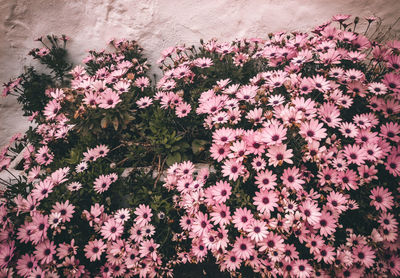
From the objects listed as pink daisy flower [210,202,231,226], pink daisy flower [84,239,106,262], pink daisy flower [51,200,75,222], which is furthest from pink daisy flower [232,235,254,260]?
pink daisy flower [51,200,75,222]

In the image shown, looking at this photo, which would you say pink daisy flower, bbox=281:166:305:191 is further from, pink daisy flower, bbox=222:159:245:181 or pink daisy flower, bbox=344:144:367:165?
pink daisy flower, bbox=344:144:367:165

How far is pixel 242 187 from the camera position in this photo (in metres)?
1.51

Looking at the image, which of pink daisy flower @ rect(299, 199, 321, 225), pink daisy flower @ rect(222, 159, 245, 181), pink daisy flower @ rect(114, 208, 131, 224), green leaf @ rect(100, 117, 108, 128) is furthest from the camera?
green leaf @ rect(100, 117, 108, 128)

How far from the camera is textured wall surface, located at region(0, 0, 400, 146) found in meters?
2.65

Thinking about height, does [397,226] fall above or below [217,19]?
below

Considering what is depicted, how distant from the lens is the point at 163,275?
1.62 meters

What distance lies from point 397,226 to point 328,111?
84 centimetres

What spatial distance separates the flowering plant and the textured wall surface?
809mm

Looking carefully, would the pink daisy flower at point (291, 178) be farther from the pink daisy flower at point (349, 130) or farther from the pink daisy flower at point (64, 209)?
the pink daisy flower at point (64, 209)

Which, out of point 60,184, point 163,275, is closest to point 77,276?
point 163,275

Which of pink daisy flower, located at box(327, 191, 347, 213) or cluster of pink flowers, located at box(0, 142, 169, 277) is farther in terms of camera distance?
cluster of pink flowers, located at box(0, 142, 169, 277)

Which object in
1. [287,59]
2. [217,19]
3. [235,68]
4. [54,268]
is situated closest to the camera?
[54,268]

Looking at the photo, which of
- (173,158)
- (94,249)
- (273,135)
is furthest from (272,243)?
(94,249)

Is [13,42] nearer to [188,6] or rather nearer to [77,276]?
[188,6]
